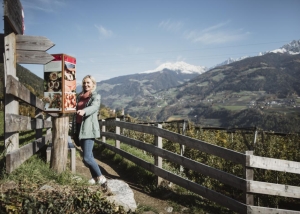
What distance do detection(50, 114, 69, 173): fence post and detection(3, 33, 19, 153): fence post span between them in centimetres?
79

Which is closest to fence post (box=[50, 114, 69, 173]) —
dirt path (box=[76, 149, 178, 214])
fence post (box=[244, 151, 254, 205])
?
dirt path (box=[76, 149, 178, 214])

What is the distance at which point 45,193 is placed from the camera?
2.86 metres

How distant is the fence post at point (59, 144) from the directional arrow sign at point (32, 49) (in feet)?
3.51

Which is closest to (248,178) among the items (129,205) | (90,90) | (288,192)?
(288,192)

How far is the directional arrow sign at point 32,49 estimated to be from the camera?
3898 millimetres

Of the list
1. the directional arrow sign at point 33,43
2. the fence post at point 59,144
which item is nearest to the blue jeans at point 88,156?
the fence post at point 59,144

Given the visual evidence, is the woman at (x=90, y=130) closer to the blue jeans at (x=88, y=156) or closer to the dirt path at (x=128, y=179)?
the blue jeans at (x=88, y=156)

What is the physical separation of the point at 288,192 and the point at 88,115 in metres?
3.72

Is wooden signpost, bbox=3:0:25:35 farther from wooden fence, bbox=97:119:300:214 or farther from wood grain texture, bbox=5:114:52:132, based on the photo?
wooden fence, bbox=97:119:300:214

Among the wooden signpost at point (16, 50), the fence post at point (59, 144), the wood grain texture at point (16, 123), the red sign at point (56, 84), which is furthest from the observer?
the fence post at point (59, 144)

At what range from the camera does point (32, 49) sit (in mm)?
3963

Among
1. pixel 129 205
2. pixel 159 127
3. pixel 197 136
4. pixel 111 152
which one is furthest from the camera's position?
pixel 197 136

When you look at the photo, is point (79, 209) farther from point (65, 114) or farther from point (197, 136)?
point (197, 136)

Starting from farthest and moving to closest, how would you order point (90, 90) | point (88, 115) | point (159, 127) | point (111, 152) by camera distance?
point (111, 152), point (159, 127), point (90, 90), point (88, 115)
